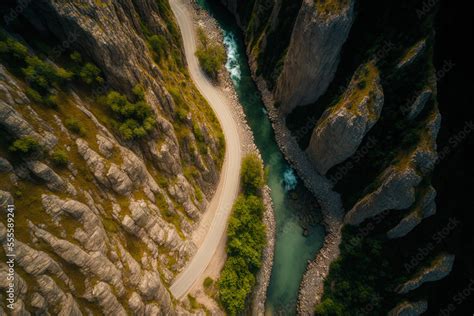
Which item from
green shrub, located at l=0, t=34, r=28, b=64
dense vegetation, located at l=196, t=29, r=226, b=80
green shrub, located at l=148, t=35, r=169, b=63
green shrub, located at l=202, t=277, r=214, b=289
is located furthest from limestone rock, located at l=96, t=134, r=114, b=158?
dense vegetation, located at l=196, t=29, r=226, b=80

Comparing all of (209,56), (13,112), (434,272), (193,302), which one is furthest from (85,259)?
(434,272)

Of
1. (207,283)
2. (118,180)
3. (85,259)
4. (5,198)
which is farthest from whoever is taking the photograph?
(207,283)

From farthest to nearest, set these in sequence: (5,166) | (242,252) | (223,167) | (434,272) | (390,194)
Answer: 1. (223,167)
2. (242,252)
3. (390,194)
4. (434,272)
5. (5,166)

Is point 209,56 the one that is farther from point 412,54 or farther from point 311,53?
point 412,54

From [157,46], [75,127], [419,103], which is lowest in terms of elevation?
[75,127]

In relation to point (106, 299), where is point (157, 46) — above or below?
above

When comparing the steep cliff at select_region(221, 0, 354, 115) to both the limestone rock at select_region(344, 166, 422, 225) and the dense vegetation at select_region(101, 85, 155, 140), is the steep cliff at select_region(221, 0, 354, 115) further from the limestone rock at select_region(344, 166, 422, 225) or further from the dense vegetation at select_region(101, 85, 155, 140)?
the dense vegetation at select_region(101, 85, 155, 140)
